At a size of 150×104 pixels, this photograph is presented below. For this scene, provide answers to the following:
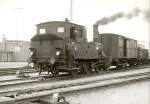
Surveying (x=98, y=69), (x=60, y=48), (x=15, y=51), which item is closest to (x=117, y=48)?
(x=98, y=69)

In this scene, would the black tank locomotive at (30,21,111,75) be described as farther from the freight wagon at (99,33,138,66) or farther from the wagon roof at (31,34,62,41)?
the freight wagon at (99,33,138,66)

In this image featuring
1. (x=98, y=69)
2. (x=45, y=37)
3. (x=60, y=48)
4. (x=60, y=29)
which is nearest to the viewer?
(x=60, y=48)

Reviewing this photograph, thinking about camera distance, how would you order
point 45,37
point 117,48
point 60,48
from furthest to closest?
point 117,48 → point 45,37 → point 60,48

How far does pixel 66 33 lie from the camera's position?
1432 centimetres

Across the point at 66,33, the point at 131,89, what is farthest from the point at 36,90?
the point at 66,33

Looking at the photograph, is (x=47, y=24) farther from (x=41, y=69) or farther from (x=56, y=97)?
(x=56, y=97)

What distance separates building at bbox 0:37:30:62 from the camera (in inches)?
1625

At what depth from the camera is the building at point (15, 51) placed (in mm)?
41281

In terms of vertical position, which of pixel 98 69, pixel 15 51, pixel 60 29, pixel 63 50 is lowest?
pixel 98 69

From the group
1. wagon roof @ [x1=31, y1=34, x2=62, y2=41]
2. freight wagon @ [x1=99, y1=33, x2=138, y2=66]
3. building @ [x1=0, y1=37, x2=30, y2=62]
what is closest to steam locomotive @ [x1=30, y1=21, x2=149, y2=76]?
wagon roof @ [x1=31, y1=34, x2=62, y2=41]

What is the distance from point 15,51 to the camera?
44.7 m

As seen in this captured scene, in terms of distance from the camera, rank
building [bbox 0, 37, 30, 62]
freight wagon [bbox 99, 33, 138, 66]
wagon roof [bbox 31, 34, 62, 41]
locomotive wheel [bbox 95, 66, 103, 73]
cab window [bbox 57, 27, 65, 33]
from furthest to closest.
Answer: building [bbox 0, 37, 30, 62]
freight wagon [bbox 99, 33, 138, 66]
locomotive wheel [bbox 95, 66, 103, 73]
cab window [bbox 57, 27, 65, 33]
wagon roof [bbox 31, 34, 62, 41]

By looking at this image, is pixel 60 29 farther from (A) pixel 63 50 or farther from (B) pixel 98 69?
(B) pixel 98 69

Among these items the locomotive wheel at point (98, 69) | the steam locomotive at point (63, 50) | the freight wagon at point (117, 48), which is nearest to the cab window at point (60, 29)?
the steam locomotive at point (63, 50)
